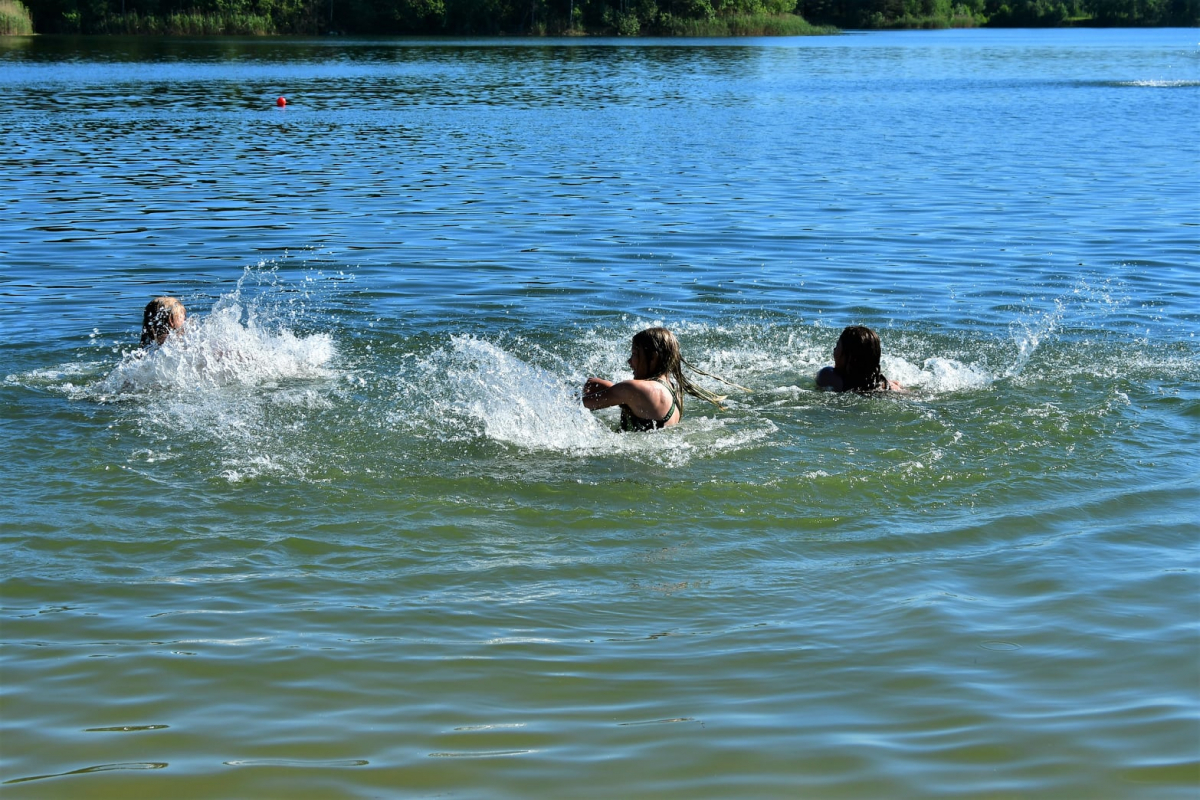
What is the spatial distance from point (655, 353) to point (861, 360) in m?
1.94

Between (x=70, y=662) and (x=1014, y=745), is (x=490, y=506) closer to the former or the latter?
(x=70, y=662)

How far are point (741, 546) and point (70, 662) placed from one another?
3522mm

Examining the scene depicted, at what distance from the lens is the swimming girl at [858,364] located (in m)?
9.57

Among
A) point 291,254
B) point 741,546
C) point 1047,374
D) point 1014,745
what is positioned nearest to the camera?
point 1014,745

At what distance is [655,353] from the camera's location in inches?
340

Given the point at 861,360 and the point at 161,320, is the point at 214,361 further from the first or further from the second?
the point at 861,360

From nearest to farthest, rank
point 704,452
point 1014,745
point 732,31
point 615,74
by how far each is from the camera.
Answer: point 1014,745, point 704,452, point 615,74, point 732,31

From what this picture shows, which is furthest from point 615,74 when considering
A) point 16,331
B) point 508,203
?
point 16,331

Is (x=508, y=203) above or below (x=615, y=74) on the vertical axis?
below

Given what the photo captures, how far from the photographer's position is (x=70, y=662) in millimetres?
5457

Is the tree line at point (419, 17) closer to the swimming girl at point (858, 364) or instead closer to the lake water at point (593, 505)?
the lake water at point (593, 505)

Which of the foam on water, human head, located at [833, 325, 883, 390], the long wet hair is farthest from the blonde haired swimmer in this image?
human head, located at [833, 325, 883, 390]

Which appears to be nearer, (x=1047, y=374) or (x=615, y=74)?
(x=1047, y=374)

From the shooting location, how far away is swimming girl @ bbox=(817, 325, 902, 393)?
9570 mm
